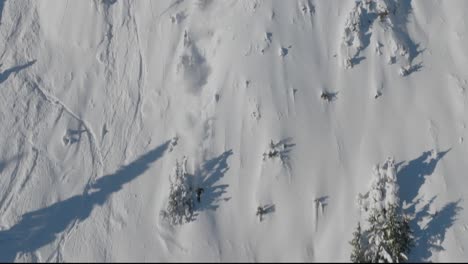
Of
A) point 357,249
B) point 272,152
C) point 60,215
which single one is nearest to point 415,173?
point 357,249

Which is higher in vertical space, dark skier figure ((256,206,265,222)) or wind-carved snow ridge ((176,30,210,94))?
wind-carved snow ridge ((176,30,210,94))

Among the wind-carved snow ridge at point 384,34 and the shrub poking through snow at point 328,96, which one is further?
the wind-carved snow ridge at point 384,34

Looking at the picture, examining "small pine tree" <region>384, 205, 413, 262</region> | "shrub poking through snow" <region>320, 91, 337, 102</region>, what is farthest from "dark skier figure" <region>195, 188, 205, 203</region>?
"small pine tree" <region>384, 205, 413, 262</region>

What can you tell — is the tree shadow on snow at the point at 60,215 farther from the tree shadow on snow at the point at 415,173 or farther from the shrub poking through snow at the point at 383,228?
the tree shadow on snow at the point at 415,173

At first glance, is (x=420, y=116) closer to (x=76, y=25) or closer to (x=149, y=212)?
(x=149, y=212)

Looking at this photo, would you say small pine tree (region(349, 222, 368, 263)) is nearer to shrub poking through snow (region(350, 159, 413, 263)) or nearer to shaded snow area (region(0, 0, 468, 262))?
shrub poking through snow (region(350, 159, 413, 263))

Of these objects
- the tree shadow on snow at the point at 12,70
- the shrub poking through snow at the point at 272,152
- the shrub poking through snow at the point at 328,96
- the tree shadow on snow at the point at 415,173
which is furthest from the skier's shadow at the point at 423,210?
the tree shadow on snow at the point at 12,70
